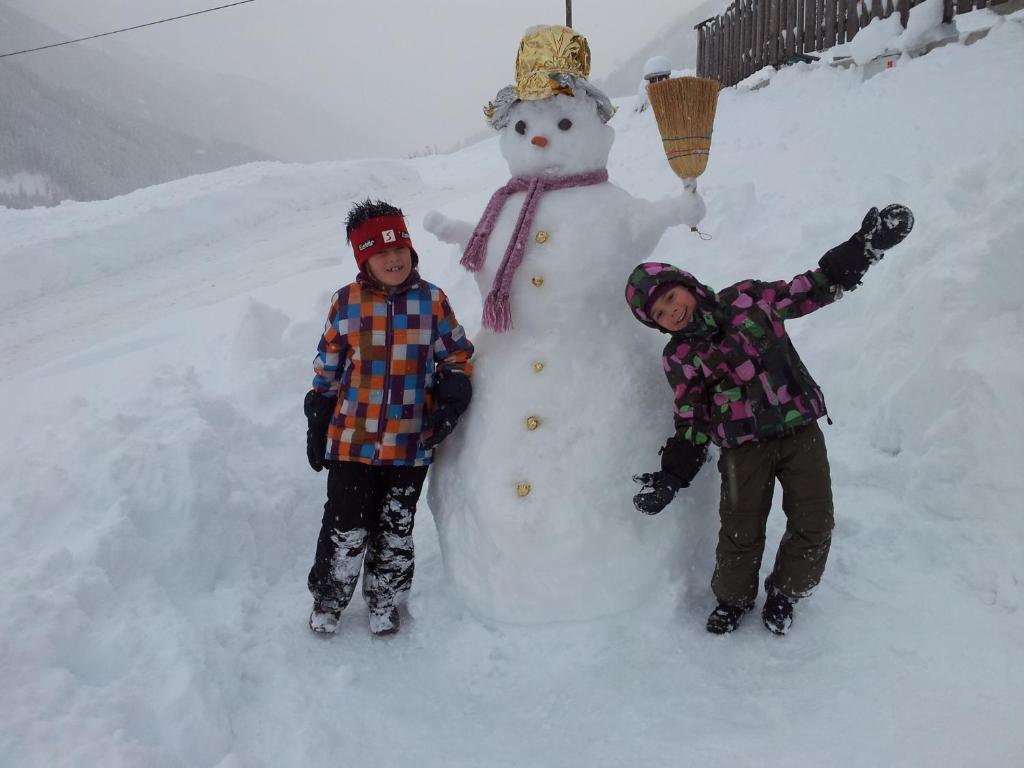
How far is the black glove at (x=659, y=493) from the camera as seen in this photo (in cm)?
212

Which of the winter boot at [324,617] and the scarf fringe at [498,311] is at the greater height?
the scarf fringe at [498,311]

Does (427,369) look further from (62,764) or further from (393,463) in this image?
(62,764)

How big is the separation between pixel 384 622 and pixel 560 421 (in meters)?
0.98

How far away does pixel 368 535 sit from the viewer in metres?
2.47

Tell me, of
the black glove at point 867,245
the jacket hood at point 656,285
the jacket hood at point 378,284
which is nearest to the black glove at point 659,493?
the jacket hood at point 656,285

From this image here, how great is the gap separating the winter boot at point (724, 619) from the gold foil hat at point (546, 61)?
6.30 feet

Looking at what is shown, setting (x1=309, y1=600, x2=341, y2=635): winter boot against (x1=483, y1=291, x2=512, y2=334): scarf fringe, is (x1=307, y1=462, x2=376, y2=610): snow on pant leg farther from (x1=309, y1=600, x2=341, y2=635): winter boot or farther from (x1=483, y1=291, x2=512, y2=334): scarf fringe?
(x1=483, y1=291, x2=512, y2=334): scarf fringe

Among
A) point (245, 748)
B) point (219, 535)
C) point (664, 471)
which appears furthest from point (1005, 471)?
point (219, 535)

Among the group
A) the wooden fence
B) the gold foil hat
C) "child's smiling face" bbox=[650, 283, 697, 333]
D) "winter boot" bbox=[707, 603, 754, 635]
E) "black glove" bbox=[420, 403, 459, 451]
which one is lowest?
"winter boot" bbox=[707, 603, 754, 635]

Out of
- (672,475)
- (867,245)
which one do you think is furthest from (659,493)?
(867,245)

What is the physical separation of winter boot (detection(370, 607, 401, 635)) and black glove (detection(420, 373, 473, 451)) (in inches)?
25.1

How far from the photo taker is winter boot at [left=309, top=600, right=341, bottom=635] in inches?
94.9

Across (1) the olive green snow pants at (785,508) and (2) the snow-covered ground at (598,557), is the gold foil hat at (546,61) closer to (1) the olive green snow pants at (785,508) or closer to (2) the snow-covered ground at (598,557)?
(2) the snow-covered ground at (598,557)

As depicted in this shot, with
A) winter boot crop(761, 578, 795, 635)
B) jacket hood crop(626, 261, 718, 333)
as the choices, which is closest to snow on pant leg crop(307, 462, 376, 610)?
jacket hood crop(626, 261, 718, 333)
